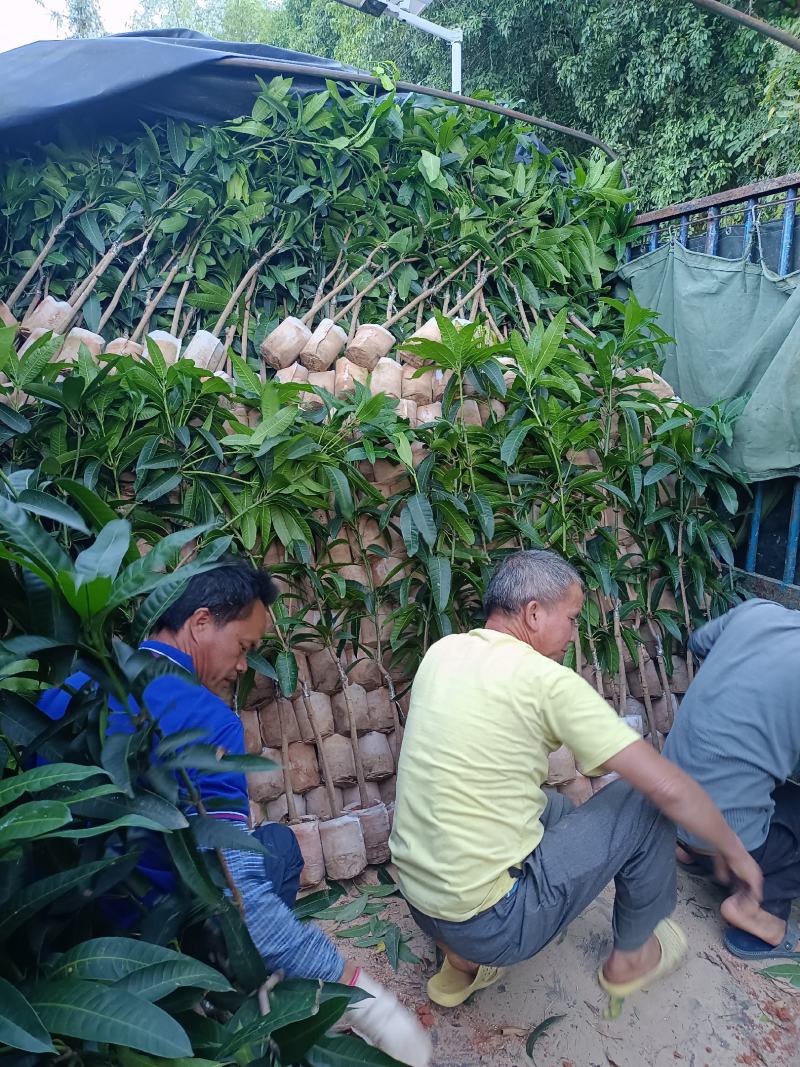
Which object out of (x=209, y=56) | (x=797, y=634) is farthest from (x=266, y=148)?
(x=797, y=634)

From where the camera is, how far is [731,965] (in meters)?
1.85

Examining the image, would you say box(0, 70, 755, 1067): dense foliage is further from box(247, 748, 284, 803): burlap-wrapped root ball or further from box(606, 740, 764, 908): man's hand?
box(606, 740, 764, 908): man's hand

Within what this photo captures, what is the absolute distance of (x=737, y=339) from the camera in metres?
2.83

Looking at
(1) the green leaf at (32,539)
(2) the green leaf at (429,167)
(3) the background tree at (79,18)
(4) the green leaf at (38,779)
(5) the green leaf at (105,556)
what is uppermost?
(3) the background tree at (79,18)

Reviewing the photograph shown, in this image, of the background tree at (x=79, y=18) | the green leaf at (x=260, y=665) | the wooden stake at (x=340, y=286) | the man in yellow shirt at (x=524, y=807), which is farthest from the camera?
the background tree at (x=79, y=18)

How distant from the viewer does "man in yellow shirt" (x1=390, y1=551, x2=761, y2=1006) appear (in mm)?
1468

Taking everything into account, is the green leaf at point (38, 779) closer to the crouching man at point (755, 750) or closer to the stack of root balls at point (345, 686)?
the crouching man at point (755, 750)

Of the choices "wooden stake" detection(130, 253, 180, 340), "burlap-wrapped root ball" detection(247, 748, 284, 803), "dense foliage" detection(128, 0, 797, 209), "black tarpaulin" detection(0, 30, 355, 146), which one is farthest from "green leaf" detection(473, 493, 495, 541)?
"dense foliage" detection(128, 0, 797, 209)

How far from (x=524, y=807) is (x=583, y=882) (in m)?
0.21

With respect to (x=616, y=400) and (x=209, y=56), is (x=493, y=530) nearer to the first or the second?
(x=616, y=400)

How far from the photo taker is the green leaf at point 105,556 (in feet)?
2.81

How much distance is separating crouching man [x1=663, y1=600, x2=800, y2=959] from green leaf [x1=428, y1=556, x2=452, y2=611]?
731mm

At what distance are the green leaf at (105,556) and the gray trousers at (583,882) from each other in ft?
3.68

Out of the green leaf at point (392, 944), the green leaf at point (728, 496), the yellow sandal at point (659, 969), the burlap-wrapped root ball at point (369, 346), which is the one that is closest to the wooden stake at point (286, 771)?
the green leaf at point (392, 944)
